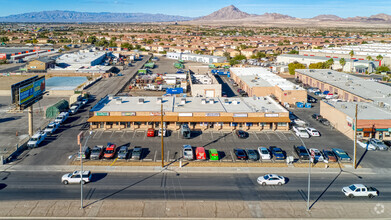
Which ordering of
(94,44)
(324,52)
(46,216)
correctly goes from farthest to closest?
(94,44) → (324,52) → (46,216)

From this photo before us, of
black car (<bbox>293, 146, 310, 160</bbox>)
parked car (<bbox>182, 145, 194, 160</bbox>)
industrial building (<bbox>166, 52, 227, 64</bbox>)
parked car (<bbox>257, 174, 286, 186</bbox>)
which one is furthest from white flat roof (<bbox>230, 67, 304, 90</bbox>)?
parked car (<bbox>257, 174, 286, 186</bbox>)

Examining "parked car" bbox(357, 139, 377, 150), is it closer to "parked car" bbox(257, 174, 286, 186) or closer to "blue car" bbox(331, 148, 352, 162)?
"blue car" bbox(331, 148, 352, 162)

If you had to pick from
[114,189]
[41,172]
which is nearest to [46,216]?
[114,189]

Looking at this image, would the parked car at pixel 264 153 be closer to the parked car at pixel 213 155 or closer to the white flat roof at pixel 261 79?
the parked car at pixel 213 155

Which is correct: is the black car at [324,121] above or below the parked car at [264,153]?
above

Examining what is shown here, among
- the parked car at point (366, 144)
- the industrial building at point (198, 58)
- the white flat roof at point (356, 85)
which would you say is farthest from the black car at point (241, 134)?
the industrial building at point (198, 58)

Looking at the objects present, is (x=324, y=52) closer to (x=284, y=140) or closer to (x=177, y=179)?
(x=284, y=140)
